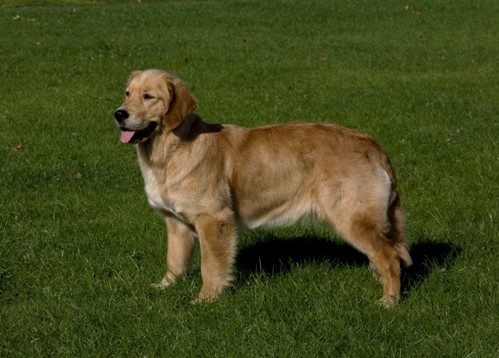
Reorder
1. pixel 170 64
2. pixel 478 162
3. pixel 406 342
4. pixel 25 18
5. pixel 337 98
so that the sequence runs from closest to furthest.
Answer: pixel 406 342
pixel 478 162
pixel 337 98
pixel 170 64
pixel 25 18

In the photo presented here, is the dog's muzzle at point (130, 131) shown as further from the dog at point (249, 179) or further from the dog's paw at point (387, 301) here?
the dog's paw at point (387, 301)

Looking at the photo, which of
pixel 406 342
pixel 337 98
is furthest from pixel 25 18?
pixel 406 342

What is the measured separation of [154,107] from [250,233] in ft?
6.71

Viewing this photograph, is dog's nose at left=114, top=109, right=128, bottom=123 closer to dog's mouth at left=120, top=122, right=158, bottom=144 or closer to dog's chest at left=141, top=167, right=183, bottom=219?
dog's mouth at left=120, top=122, right=158, bottom=144

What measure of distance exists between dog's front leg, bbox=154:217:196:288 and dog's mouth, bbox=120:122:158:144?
744 millimetres

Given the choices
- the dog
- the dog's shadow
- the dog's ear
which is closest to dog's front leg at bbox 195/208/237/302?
the dog

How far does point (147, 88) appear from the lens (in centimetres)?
569

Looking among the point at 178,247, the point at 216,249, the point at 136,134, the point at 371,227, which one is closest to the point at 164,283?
the point at 178,247

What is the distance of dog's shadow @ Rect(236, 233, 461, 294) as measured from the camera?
20.4 feet

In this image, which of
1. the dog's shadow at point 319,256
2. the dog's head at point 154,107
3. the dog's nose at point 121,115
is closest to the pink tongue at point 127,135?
the dog's head at point 154,107

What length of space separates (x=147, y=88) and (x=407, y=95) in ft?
27.9

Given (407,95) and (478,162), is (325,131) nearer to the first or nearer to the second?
(478,162)

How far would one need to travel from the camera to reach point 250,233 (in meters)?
7.28

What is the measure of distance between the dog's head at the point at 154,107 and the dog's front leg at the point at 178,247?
0.80 metres
